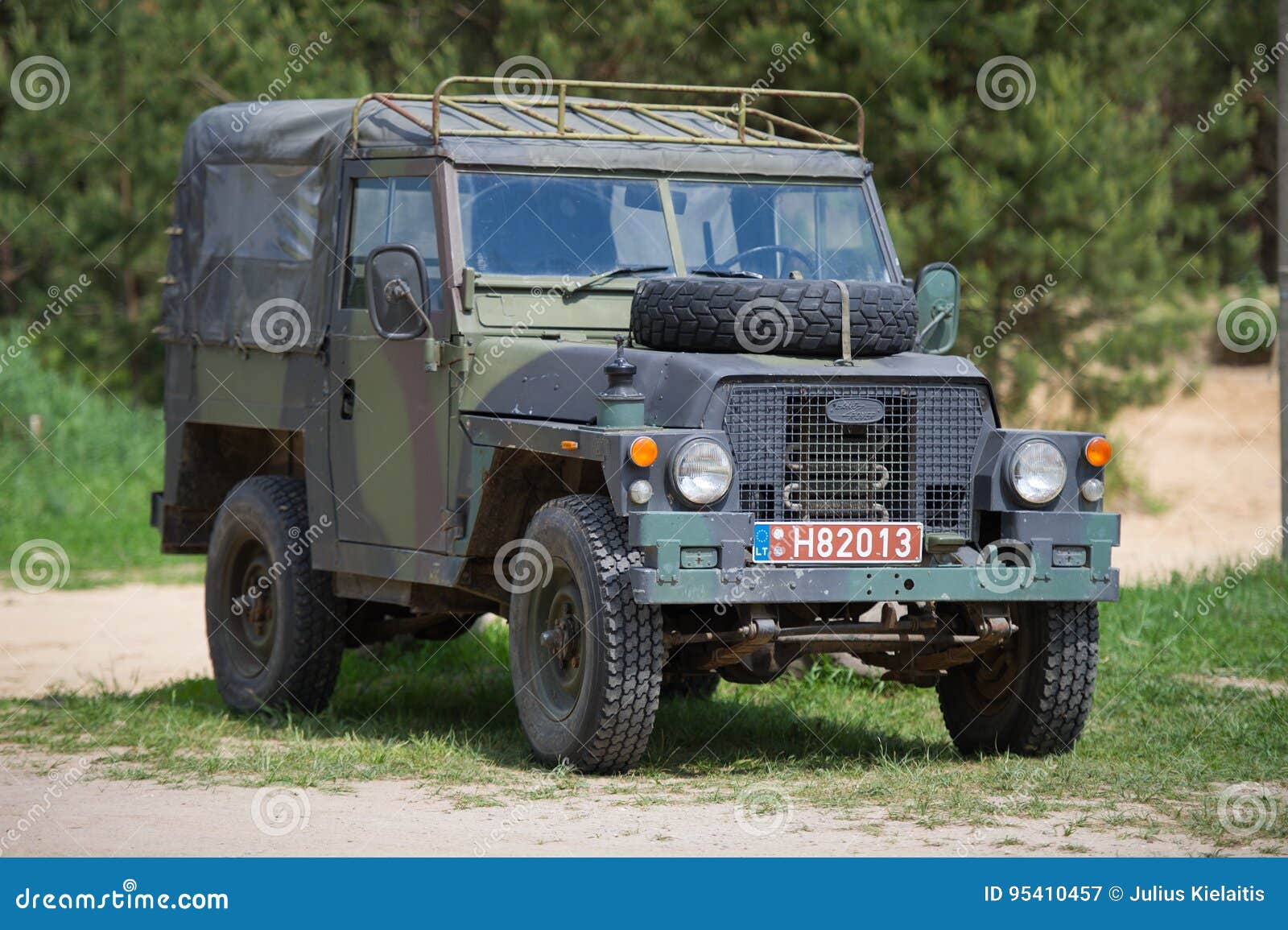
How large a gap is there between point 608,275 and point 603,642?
1.70 metres

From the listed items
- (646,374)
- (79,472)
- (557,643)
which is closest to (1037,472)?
(646,374)

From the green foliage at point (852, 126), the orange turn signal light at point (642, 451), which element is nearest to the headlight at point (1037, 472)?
the orange turn signal light at point (642, 451)

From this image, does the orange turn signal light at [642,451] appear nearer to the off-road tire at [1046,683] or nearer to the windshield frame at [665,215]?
the windshield frame at [665,215]

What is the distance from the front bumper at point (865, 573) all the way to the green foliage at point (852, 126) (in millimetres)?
9936

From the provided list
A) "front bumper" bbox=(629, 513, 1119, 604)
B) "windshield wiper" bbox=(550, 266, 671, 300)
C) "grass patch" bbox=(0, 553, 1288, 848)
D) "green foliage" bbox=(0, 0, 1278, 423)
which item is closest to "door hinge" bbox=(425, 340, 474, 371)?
"windshield wiper" bbox=(550, 266, 671, 300)

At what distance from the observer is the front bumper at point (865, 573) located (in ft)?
21.2

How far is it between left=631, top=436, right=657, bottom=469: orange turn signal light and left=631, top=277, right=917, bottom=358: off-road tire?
2.01 feet

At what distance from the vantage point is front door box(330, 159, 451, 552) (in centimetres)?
770

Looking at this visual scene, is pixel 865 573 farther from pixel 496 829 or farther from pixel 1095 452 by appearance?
pixel 496 829

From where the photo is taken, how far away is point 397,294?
24.7 feet

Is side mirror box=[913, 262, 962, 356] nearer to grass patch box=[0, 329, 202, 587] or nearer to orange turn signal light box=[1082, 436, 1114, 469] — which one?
orange turn signal light box=[1082, 436, 1114, 469]

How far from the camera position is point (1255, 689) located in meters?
8.55

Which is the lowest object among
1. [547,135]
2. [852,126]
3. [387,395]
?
[387,395]

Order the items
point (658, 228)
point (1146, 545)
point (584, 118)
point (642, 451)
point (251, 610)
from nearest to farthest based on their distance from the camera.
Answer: point (642, 451) → point (658, 228) → point (584, 118) → point (251, 610) → point (1146, 545)
